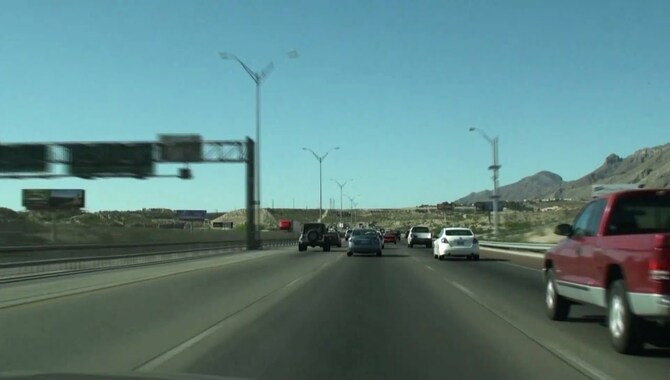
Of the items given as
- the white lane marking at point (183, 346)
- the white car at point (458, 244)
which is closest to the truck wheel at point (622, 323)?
the white lane marking at point (183, 346)

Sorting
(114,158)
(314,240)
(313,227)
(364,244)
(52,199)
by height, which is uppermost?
→ (114,158)

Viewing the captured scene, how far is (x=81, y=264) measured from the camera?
3322 cm

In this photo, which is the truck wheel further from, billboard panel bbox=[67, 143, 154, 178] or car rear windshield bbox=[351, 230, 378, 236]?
billboard panel bbox=[67, 143, 154, 178]

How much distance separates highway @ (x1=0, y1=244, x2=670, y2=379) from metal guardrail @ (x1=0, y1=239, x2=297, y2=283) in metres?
4.72

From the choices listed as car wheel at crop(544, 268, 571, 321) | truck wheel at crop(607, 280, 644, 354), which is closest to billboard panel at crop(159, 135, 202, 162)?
car wheel at crop(544, 268, 571, 321)

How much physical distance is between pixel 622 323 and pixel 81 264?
2690 centimetres

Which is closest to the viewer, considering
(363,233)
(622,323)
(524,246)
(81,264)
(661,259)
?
(661,259)

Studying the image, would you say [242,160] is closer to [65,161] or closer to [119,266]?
[65,161]

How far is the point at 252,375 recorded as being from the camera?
9055 millimetres

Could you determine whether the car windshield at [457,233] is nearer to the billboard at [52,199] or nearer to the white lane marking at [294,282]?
the white lane marking at [294,282]

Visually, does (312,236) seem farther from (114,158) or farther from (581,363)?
(581,363)

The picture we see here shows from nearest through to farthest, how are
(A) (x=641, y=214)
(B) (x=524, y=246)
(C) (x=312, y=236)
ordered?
(A) (x=641, y=214)
(B) (x=524, y=246)
(C) (x=312, y=236)

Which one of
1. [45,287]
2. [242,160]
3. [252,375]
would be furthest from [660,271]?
[242,160]

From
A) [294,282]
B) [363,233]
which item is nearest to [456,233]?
[363,233]
